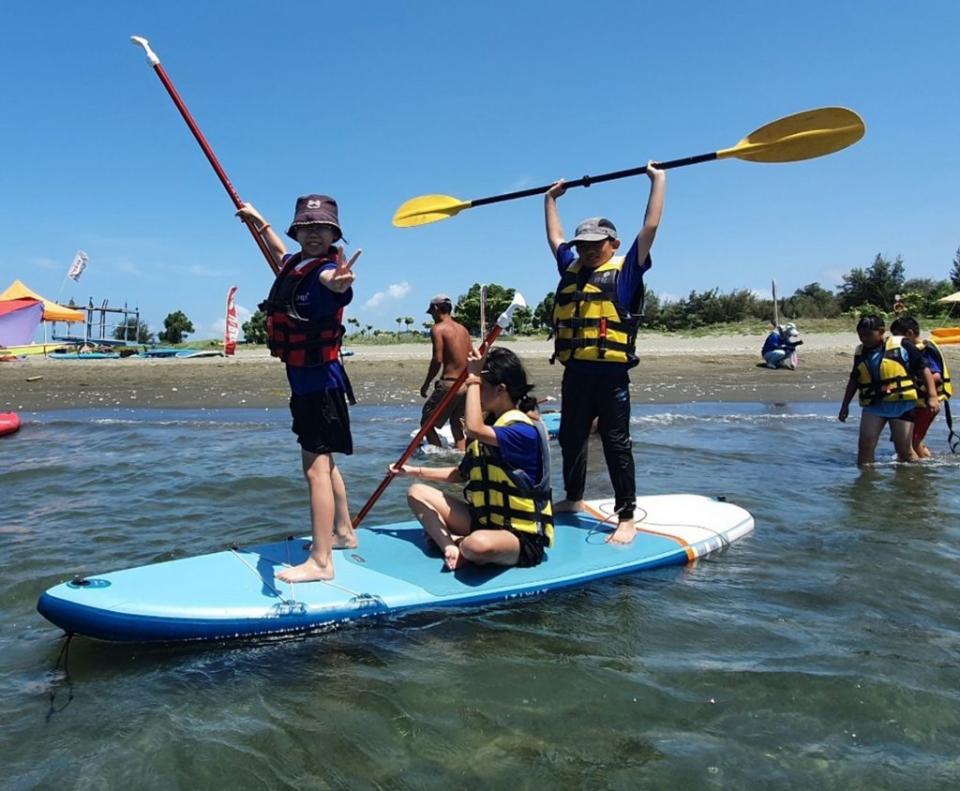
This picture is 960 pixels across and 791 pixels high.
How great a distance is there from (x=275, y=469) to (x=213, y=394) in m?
9.27

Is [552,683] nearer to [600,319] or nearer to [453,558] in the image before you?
[453,558]

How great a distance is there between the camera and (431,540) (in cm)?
420

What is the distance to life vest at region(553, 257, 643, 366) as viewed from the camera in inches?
170

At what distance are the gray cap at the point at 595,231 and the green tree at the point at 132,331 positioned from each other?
45.5 m

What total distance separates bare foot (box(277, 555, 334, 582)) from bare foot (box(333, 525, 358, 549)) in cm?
45

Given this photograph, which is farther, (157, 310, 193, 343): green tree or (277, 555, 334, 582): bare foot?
(157, 310, 193, 343): green tree

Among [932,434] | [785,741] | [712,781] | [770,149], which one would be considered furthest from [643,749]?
[932,434]

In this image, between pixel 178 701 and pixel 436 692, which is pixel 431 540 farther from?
pixel 178 701

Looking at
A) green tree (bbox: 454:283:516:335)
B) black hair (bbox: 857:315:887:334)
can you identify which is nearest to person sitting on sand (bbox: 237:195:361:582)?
black hair (bbox: 857:315:887:334)

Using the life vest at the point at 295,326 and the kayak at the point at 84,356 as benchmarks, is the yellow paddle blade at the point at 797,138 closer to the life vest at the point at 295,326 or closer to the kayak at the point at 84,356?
the life vest at the point at 295,326

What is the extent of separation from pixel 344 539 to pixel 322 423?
81cm

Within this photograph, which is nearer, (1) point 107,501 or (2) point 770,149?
(2) point 770,149

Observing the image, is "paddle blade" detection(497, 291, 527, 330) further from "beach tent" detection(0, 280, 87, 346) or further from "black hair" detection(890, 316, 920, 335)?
"beach tent" detection(0, 280, 87, 346)

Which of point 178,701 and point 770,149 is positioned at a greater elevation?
point 770,149
